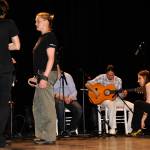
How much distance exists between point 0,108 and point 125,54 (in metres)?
5.43

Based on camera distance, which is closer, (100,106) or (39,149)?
(39,149)

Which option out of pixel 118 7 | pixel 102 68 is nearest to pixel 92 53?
pixel 102 68

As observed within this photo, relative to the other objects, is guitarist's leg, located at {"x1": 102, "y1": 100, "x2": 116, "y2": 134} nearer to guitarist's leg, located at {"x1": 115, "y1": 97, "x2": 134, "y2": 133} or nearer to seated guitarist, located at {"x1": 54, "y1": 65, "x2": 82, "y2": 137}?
guitarist's leg, located at {"x1": 115, "y1": 97, "x2": 134, "y2": 133}

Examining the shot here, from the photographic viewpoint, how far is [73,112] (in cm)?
734

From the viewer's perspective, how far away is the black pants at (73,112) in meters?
7.09

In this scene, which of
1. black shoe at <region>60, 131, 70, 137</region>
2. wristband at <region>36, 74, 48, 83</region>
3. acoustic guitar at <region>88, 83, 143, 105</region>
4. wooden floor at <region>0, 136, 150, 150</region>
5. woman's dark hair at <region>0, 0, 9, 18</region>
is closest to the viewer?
woman's dark hair at <region>0, 0, 9, 18</region>

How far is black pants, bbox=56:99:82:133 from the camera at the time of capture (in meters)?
7.09

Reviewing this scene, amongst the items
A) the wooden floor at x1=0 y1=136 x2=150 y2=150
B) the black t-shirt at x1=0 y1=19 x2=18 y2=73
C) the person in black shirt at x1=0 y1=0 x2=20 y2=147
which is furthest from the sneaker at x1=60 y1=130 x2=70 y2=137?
the black t-shirt at x1=0 y1=19 x2=18 y2=73

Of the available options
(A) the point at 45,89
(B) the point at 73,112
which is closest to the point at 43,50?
(A) the point at 45,89

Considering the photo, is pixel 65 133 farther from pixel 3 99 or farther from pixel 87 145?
pixel 3 99

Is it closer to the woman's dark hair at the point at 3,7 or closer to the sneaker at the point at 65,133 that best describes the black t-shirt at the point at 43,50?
the woman's dark hair at the point at 3,7

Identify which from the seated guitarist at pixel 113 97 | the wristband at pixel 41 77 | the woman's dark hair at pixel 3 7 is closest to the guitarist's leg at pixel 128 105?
the seated guitarist at pixel 113 97

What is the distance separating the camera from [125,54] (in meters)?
9.38

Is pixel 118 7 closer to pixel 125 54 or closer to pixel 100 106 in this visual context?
pixel 125 54
